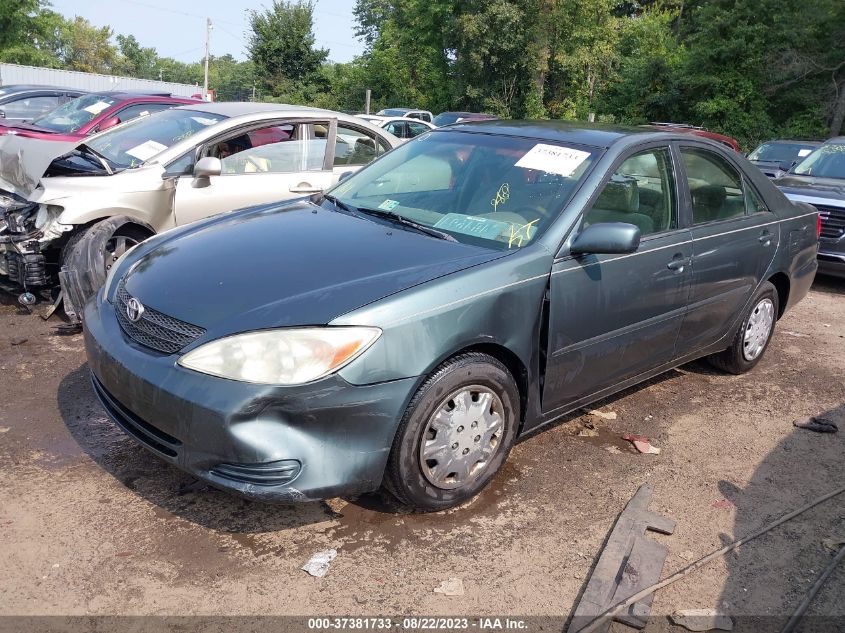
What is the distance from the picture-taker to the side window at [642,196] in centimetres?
371

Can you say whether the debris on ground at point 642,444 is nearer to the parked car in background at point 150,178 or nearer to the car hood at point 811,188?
the parked car in background at point 150,178

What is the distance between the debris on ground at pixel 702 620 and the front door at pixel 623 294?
113cm

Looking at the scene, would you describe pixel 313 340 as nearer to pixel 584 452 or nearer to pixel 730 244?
pixel 584 452

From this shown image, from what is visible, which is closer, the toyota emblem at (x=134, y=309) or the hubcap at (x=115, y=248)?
the toyota emblem at (x=134, y=309)

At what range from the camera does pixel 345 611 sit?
2613 mm

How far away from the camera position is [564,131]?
4133mm

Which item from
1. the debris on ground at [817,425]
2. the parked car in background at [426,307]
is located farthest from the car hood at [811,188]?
the debris on ground at [817,425]

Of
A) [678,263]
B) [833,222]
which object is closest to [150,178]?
[678,263]

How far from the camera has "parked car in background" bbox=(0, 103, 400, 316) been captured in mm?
5344

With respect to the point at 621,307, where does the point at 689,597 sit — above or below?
below

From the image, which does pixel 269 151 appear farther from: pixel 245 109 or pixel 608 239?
pixel 608 239

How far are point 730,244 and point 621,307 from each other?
1.23 meters

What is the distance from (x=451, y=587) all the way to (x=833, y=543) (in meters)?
1.85

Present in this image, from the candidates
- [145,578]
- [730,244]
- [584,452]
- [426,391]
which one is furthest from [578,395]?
[145,578]
